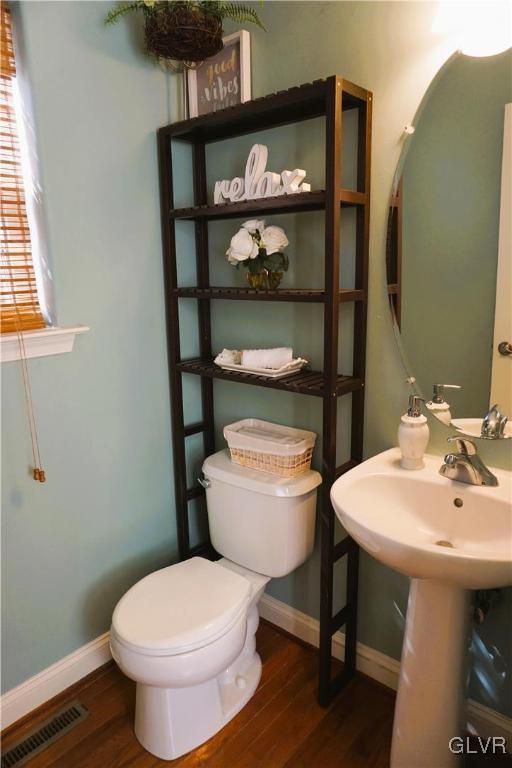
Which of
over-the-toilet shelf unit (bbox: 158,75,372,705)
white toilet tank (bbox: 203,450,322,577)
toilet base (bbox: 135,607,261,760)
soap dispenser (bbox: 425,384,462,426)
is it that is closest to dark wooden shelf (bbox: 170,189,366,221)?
over-the-toilet shelf unit (bbox: 158,75,372,705)

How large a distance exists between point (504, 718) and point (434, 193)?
1462 mm

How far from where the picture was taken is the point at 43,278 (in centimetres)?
167

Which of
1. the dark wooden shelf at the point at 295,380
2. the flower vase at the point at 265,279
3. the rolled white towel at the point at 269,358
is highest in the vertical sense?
the flower vase at the point at 265,279

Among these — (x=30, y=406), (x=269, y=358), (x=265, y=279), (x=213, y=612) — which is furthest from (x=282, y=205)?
(x=213, y=612)

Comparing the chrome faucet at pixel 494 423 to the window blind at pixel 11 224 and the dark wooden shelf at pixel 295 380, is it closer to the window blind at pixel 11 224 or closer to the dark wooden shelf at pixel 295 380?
the dark wooden shelf at pixel 295 380

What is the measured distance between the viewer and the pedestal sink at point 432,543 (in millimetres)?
1312

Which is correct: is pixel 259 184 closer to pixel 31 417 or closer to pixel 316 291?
pixel 316 291

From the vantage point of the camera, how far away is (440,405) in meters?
1.50

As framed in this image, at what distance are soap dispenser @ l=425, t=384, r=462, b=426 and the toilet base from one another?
1.02 meters

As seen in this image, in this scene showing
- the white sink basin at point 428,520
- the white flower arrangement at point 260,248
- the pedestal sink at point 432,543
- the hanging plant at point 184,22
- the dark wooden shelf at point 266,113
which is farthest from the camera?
the white flower arrangement at point 260,248

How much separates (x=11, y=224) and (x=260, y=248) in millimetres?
729

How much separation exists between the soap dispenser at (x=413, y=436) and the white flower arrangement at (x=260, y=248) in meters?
A: 0.60

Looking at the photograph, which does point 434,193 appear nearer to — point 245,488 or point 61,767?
point 245,488

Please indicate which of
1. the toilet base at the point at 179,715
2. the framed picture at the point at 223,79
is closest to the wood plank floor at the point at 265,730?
the toilet base at the point at 179,715
